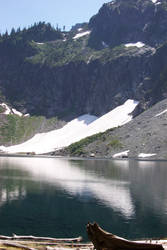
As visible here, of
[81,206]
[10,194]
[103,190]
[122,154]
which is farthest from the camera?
[122,154]

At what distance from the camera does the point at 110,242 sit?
49.1 ft

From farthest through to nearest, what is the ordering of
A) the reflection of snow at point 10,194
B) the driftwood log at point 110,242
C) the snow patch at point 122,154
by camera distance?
the snow patch at point 122,154 < the reflection of snow at point 10,194 < the driftwood log at point 110,242

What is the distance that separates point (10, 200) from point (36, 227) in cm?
1866

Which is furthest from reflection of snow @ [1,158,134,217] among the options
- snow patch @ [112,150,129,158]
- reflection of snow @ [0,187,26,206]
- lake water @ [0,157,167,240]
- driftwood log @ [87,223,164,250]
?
snow patch @ [112,150,129,158]

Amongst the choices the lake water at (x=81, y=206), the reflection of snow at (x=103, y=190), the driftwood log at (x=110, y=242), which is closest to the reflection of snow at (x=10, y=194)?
the lake water at (x=81, y=206)

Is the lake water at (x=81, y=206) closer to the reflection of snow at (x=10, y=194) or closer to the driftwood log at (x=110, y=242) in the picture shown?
the reflection of snow at (x=10, y=194)

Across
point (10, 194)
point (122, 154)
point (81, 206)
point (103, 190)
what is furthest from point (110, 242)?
point (122, 154)

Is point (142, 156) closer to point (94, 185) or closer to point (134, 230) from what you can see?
point (94, 185)

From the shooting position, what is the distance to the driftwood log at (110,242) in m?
14.4

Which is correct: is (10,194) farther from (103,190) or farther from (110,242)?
(110,242)

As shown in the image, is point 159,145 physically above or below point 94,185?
above

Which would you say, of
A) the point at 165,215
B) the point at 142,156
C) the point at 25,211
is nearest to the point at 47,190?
the point at 25,211

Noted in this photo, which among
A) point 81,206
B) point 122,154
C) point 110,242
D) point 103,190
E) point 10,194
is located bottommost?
point 81,206

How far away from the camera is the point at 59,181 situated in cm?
9062
